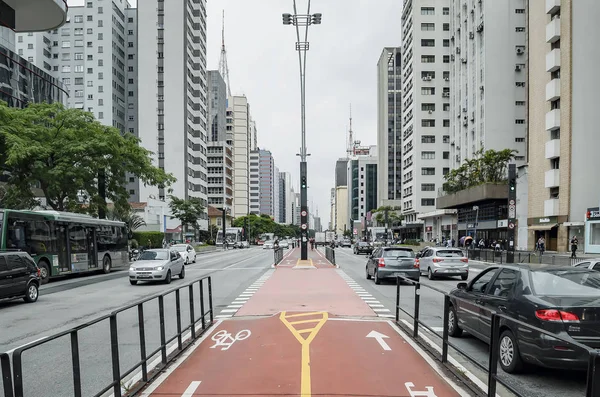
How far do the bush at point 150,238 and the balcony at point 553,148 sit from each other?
4330 centimetres

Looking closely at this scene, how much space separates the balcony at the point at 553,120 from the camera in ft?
148

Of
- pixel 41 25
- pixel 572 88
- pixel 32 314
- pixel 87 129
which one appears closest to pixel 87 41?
pixel 87 129

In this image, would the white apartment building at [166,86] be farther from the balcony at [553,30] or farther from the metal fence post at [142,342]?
the metal fence post at [142,342]

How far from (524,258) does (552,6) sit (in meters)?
26.9

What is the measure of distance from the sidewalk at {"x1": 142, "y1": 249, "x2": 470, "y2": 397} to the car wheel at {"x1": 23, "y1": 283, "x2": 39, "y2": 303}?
780 cm

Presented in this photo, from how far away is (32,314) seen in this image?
13.0m

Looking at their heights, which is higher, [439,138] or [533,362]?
[439,138]

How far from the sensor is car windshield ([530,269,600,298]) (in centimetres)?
626

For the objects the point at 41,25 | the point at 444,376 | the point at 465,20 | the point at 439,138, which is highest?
the point at 465,20

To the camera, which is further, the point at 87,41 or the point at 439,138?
the point at 87,41

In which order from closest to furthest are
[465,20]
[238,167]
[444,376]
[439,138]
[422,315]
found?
[444,376] < [422,315] < [465,20] < [439,138] < [238,167]

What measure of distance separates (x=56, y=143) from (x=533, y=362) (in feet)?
91.7

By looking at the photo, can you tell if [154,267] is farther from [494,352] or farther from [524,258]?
[524,258]

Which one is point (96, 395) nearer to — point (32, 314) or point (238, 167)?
point (32, 314)
